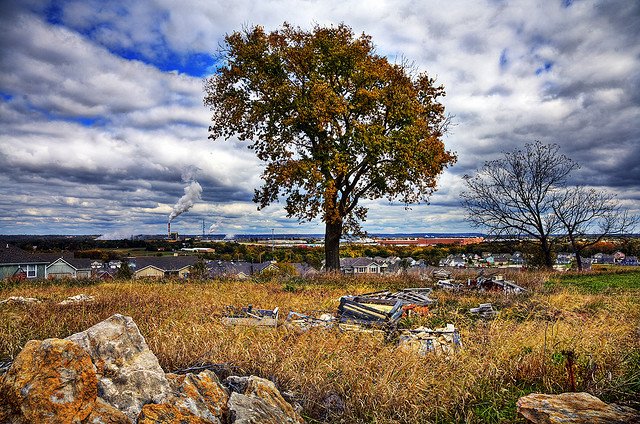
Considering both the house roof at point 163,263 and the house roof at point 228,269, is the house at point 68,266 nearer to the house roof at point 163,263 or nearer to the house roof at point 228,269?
the house roof at point 163,263

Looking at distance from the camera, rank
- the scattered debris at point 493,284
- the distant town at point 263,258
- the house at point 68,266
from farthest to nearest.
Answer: the house at point 68,266 < the distant town at point 263,258 < the scattered debris at point 493,284

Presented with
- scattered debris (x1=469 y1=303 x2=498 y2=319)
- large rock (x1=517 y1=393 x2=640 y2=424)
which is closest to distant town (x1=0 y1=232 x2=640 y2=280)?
scattered debris (x1=469 y1=303 x2=498 y2=319)

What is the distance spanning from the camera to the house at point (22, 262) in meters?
38.7

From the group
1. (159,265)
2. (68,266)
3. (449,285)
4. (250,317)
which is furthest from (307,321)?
(68,266)

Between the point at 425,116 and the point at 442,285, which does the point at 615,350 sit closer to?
the point at 442,285

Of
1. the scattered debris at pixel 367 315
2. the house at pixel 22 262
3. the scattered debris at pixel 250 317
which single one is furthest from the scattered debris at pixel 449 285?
the house at pixel 22 262

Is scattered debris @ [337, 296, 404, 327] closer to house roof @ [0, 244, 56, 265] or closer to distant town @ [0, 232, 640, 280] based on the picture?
distant town @ [0, 232, 640, 280]

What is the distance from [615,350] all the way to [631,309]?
460 cm

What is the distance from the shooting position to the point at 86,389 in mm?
3234

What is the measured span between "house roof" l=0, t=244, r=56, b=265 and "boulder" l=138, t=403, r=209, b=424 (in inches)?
1765

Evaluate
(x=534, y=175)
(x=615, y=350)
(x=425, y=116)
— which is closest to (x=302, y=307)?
(x=615, y=350)

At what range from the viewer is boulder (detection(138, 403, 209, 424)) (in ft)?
10.3

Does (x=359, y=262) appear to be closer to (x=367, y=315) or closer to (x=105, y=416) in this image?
(x=367, y=315)

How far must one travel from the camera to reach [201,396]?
3.61 metres
